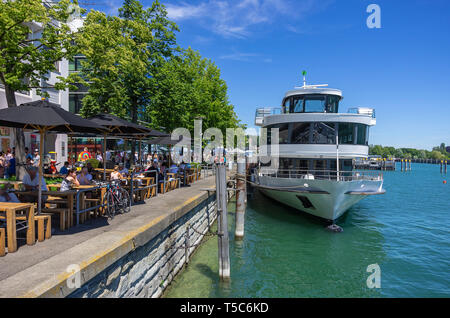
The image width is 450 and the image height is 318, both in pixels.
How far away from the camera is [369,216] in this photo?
1973cm

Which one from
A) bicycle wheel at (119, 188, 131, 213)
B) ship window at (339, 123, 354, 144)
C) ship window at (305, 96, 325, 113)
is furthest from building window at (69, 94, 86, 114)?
ship window at (339, 123, 354, 144)

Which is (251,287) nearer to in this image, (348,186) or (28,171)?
(28,171)

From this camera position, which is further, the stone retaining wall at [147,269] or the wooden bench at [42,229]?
the wooden bench at [42,229]

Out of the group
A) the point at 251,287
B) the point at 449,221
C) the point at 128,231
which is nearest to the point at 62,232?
the point at 128,231


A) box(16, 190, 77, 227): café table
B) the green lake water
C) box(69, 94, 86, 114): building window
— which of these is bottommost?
the green lake water

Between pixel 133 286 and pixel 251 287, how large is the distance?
3.96 m

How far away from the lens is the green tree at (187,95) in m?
19.0

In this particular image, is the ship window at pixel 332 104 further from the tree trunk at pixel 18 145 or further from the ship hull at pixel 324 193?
the tree trunk at pixel 18 145

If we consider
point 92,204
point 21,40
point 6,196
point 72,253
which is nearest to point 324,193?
point 92,204

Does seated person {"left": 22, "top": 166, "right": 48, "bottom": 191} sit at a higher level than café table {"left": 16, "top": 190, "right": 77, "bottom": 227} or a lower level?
higher

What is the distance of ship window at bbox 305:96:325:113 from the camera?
16.2m

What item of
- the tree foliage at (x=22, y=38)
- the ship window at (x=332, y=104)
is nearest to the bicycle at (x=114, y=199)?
the tree foliage at (x=22, y=38)

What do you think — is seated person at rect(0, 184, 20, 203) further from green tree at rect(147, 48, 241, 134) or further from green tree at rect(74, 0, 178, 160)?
green tree at rect(147, 48, 241, 134)

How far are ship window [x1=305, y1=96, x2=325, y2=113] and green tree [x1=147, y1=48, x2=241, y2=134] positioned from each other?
28.6 feet
